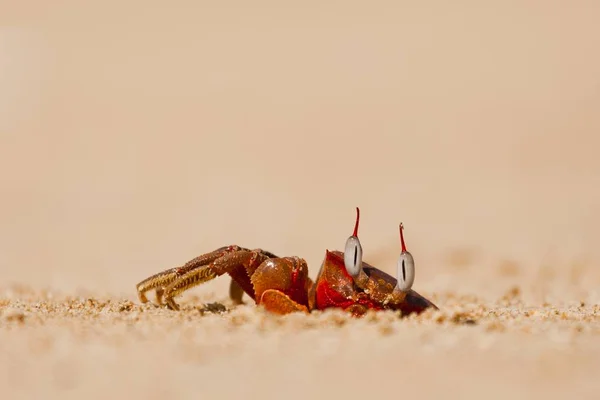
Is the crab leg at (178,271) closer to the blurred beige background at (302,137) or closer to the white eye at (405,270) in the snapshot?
A: the white eye at (405,270)

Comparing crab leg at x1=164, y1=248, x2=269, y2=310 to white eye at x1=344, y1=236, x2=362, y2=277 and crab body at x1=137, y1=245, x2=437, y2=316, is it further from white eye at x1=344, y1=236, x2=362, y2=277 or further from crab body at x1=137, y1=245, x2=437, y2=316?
white eye at x1=344, y1=236, x2=362, y2=277

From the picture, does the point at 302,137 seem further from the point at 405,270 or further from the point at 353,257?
the point at 405,270

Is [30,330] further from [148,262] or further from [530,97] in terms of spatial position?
[530,97]

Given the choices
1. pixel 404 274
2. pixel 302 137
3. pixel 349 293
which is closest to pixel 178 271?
pixel 349 293

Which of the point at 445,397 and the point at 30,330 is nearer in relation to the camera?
the point at 445,397

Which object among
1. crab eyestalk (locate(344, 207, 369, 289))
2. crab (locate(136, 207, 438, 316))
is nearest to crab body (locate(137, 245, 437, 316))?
crab (locate(136, 207, 438, 316))

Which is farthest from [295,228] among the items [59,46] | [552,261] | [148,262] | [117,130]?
[59,46]
